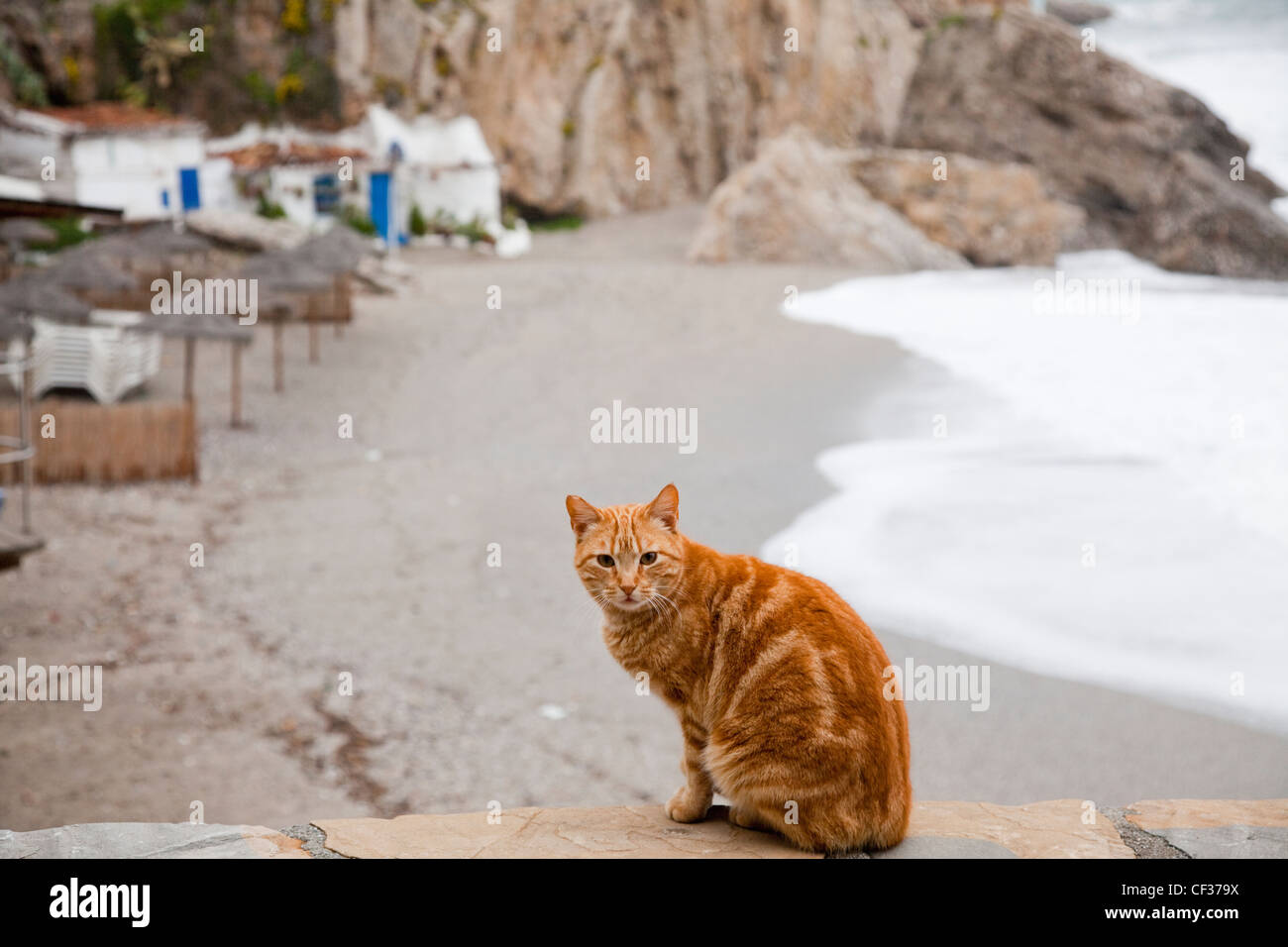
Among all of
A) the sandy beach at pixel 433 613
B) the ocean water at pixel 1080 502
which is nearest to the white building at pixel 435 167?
the ocean water at pixel 1080 502

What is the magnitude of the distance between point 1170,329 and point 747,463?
498 inches

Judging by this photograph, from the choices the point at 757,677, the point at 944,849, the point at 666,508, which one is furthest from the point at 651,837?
the point at 666,508

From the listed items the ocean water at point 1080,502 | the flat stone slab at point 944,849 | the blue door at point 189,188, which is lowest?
the ocean water at point 1080,502

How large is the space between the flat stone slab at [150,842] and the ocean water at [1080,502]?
6.09 meters

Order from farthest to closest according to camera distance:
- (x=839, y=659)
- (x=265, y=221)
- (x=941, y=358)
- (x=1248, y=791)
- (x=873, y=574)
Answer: (x=265, y=221) < (x=941, y=358) < (x=873, y=574) < (x=1248, y=791) < (x=839, y=659)

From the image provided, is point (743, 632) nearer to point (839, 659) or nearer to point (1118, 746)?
point (839, 659)

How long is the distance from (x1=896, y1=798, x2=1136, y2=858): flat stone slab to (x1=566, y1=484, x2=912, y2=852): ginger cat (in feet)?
0.40

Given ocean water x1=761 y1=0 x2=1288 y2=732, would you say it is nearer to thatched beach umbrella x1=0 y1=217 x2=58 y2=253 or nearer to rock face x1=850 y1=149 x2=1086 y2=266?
rock face x1=850 y1=149 x2=1086 y2=266

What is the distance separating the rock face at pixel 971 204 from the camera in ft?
108

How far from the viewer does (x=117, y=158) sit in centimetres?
2669

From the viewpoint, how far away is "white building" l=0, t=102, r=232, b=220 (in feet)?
84.0

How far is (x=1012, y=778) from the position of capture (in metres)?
6.51

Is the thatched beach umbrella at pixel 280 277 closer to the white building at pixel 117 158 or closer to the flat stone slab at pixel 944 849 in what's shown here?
the white building at pixel 117 158
